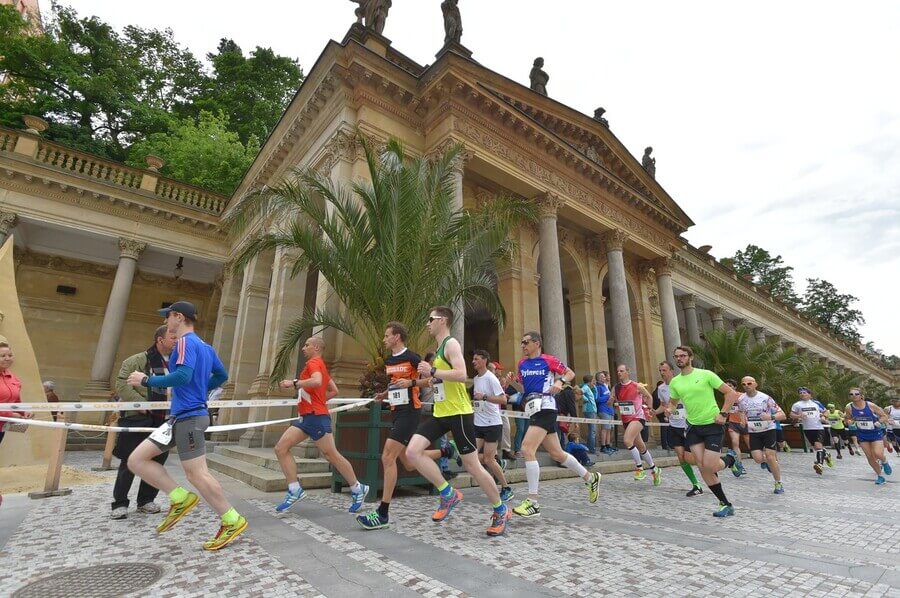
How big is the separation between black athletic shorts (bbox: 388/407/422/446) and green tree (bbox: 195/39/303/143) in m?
28.5

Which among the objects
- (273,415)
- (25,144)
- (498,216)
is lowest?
(273,415)

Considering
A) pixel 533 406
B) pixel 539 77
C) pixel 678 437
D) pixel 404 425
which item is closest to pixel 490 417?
pixel 533 406

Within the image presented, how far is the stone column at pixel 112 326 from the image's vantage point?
49.5 feet

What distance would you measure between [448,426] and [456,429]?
0.30 feet

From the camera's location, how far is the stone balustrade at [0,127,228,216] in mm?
14820

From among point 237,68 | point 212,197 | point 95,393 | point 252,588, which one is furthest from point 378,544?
point 237,68

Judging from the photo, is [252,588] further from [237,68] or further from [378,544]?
[237,68]

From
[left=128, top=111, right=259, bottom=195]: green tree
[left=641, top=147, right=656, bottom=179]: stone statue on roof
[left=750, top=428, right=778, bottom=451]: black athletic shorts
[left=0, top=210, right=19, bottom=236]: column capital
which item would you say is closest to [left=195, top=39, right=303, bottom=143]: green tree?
[left=128, top=111, right=259, bottom=195]: green tree

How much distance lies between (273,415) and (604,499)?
919 centimetres

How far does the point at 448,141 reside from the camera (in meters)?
11.5

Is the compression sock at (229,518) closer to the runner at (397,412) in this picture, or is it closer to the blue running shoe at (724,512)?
the runner at (397,412)

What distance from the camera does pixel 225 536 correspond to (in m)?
3.23

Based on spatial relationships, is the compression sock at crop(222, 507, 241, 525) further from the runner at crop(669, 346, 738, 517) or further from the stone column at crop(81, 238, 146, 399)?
the stone column at crop(81, 238, 146, 399)

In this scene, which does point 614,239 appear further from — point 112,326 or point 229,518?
point 112,326
